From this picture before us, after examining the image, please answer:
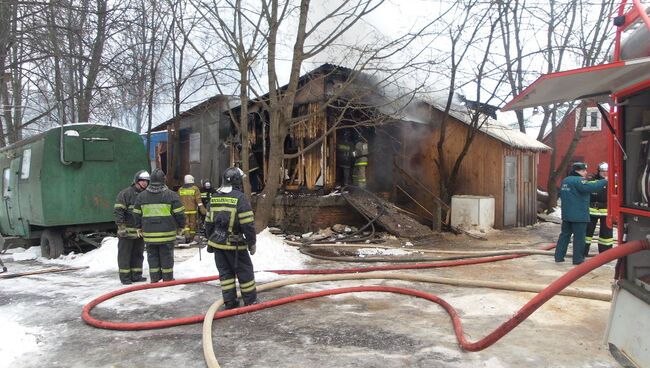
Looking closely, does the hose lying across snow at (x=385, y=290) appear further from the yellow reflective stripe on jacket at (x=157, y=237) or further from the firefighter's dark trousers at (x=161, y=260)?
the yellow reflective stripe on jacket at (x=157, y=237)

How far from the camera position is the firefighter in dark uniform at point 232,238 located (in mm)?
5191

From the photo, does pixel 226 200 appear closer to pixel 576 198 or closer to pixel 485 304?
pixel 485 304

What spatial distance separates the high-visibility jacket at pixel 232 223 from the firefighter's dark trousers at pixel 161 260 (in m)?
1.50

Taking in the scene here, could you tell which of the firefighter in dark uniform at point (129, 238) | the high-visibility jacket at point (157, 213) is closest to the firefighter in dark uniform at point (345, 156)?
the firefighter in dark uniform at point (129, 238)

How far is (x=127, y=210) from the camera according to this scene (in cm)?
689

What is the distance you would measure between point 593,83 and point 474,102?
10.3m

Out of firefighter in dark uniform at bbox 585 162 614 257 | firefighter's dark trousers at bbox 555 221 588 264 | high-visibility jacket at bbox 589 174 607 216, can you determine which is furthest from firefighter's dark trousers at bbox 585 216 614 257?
firefighter's dark trousers at bbox 555 221 588 264

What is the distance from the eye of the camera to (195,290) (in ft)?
20.2

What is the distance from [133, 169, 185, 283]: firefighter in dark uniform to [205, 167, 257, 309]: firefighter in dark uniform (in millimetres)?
1400

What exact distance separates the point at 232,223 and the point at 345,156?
7.50 meters

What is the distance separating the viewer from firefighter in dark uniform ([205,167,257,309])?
204 inches

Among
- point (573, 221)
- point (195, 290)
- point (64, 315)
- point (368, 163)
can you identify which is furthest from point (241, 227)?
point (368, 163)

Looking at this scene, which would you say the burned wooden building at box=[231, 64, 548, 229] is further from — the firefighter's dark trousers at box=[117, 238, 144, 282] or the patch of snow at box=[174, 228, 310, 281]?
the firefighter's dark trousers at box=[117, 238, 144, 282]

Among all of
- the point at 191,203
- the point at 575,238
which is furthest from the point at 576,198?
the point at 191,203
